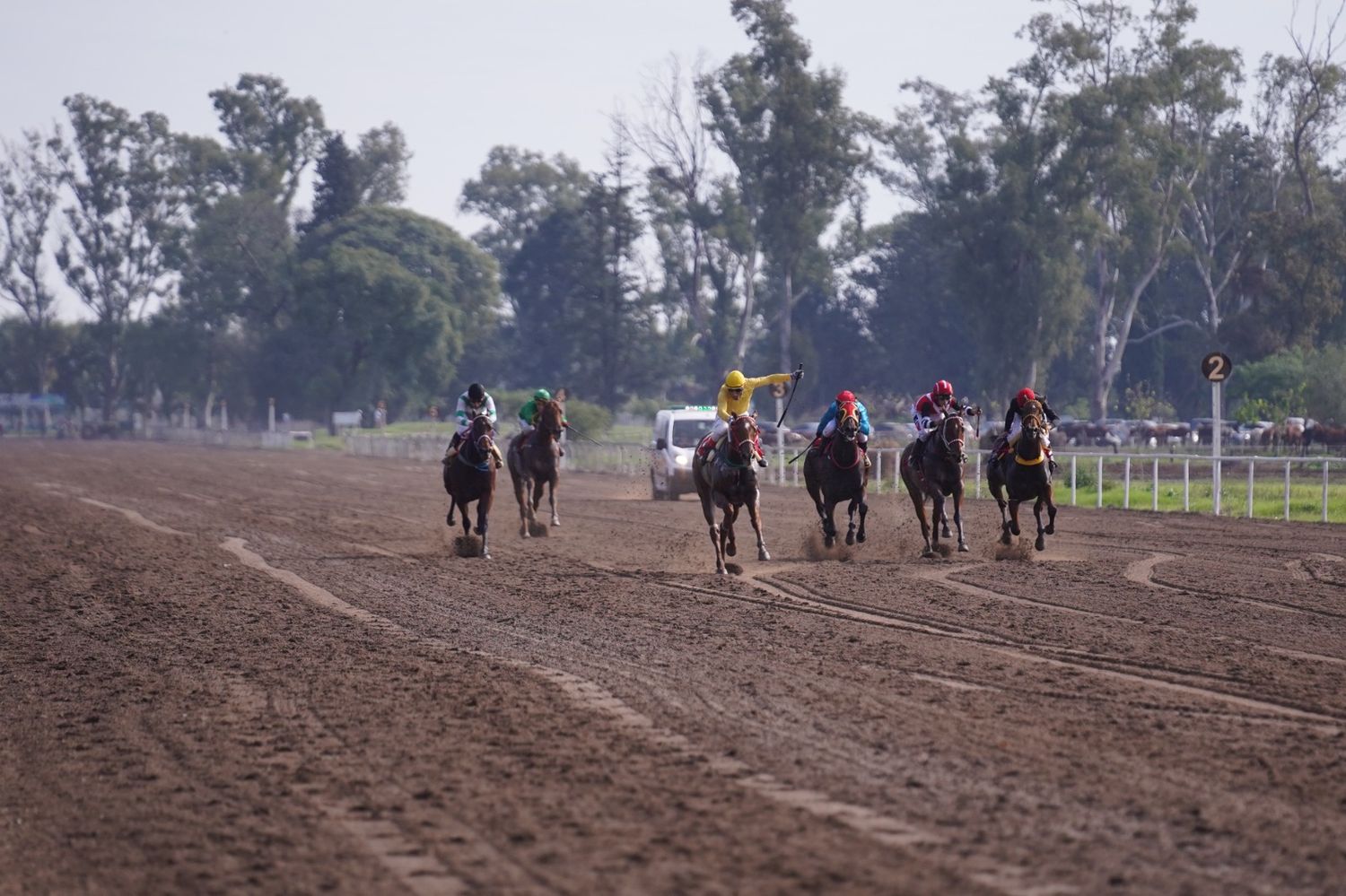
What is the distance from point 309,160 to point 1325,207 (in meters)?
60.5

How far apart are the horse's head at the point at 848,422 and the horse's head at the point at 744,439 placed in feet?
4.59

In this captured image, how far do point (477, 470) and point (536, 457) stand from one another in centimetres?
318

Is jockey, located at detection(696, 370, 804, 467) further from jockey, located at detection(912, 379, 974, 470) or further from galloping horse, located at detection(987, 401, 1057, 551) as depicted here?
galloping horse, located at detection(987, 401, 1057, 551)

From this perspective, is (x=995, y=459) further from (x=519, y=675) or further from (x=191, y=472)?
(x=191, y=472)

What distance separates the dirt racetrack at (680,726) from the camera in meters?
5.61

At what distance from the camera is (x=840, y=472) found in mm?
17391

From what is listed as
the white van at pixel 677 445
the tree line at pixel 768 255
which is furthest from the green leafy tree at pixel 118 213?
the white van at pixel 677 445

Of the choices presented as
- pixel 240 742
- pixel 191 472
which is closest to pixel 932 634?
pixel 240 742

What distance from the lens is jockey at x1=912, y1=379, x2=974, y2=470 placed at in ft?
59.1

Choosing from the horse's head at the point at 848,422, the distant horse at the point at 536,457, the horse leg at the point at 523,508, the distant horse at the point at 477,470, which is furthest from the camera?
the horse leg at the point at 523,508

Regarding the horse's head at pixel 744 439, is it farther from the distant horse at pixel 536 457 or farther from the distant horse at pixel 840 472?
the distant horse at pixel 536 457

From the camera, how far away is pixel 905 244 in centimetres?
8381

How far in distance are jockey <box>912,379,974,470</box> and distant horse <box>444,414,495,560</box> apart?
469 cm

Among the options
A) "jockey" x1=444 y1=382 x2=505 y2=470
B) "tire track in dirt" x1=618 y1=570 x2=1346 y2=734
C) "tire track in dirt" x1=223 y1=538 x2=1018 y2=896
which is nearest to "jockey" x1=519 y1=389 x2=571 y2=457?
"jockey" x1=444 y1=382 x2=505 y2=470
